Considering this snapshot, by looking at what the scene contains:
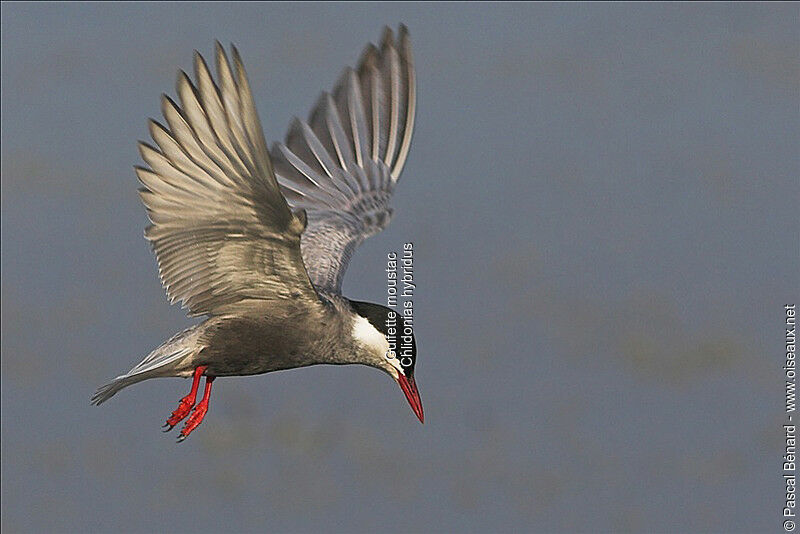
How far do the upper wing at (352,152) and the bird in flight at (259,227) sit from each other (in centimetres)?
2

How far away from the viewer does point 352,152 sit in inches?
720

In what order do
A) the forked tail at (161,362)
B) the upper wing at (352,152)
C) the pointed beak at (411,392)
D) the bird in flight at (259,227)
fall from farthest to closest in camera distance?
the upper wing at (352,152)
the pointed beak at (411,392)
the forked tail at (161,362)
the bird in flight at (259,227)

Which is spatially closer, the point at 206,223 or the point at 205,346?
the point at 206,223

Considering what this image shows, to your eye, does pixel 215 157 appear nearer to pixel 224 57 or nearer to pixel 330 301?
pixel 224 57

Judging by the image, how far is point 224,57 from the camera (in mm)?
12141

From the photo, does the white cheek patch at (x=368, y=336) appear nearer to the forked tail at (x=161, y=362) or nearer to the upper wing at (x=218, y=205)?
the upper wing at (x=218, y=205)

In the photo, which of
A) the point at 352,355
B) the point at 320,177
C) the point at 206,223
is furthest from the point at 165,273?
the point at 320,177

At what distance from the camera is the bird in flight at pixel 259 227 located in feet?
42.2

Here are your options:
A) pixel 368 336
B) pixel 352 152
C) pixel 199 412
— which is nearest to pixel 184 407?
pixel 199 412

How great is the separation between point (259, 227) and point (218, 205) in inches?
15.0

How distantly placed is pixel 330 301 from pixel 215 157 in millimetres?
Answer: 2410

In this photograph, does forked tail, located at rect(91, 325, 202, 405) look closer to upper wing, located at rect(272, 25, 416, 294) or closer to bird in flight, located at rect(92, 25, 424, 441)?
bird in flight, located at rect(92, 25, 424, 441)

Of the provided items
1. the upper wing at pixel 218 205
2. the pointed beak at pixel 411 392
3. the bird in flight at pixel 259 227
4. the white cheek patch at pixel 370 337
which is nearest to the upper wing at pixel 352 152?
the bird in flight at pixel 259 227

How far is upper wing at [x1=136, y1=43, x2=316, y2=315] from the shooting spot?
1256 centimetres
